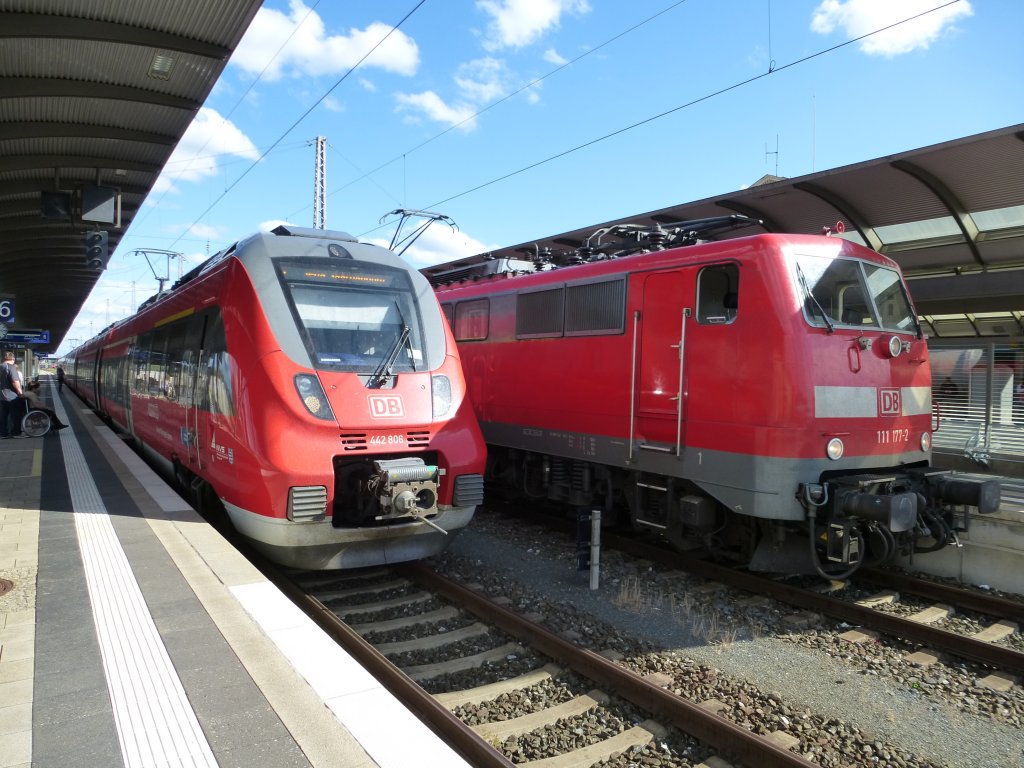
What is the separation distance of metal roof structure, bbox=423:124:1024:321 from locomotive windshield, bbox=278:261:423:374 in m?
4.70

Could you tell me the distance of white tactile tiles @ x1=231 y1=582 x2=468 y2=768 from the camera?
9.43 feet

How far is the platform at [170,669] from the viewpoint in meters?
2.88

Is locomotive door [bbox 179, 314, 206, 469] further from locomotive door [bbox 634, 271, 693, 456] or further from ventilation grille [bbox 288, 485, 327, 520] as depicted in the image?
locomotive door [bbox 634, 271, 693, 456]

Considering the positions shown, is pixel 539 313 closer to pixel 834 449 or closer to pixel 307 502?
pixel 834 449

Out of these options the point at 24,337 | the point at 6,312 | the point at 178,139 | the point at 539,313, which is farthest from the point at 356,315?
the point at 24,337

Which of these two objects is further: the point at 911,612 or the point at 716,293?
the point at 716,293

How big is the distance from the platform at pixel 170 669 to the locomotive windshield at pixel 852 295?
4.75m

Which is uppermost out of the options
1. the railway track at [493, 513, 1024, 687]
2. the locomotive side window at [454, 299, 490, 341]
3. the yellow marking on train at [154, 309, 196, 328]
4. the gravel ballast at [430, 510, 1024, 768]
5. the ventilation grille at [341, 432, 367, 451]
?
the locomotive side window at [454, 299, 490, 341]

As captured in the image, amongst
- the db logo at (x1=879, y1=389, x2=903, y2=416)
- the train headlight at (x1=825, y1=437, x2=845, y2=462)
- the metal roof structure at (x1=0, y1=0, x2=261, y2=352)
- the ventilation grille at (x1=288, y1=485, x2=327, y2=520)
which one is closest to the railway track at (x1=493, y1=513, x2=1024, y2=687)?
the train headlight at (x1=825, y1=437, x2=845, y2=462)

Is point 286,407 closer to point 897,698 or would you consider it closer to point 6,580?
point 6,580

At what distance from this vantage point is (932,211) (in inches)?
399

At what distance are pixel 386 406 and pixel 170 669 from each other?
2929 mm

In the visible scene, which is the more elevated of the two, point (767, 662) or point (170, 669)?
point (170, 669)

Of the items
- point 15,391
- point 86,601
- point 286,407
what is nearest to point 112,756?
point 86,601
